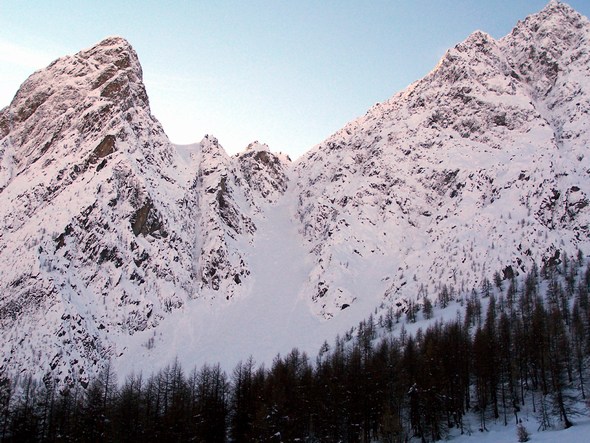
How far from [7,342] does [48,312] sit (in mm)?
13449

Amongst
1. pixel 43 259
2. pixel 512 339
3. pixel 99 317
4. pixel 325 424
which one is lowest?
pixel 325 424

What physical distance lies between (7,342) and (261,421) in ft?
412

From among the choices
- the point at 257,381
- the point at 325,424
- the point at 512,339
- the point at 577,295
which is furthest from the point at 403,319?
the point at 325,424

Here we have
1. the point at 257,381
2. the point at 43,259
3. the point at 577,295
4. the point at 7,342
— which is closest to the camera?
the point at 257,381

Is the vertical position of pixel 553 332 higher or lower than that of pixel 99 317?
lower

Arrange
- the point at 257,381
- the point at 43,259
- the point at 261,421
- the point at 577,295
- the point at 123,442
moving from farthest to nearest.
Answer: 1. the point at 43,259
2. the point at 577,295
3. the point at 257,381
4. the point at 123,442
5. the point at 261,421

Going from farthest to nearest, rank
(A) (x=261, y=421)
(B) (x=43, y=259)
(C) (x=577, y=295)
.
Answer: (B) (x=43, y=259)
(C) (x=577, y=295)
(A) (x=261, y=421)

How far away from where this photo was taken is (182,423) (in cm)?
7306

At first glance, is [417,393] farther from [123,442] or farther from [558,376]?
[123,442]

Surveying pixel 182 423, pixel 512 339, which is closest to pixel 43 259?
pixel 182 423

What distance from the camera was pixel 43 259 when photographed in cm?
18575

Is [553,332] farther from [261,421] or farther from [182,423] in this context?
[182,423]

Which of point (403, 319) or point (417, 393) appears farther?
point (403, 319)

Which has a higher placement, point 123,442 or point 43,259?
point 43,259
